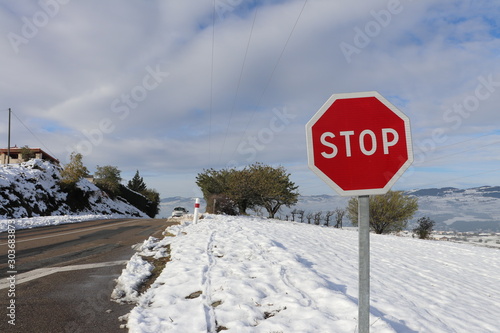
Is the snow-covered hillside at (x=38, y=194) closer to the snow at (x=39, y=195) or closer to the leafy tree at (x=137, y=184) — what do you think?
the snow at (x=39, y=195)

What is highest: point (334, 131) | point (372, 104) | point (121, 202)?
point (372, 104)

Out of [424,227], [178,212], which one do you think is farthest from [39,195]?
[424,227]

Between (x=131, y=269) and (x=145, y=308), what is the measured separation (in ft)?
6.44

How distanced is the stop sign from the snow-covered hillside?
88.0 ft

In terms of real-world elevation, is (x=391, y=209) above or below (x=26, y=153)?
below

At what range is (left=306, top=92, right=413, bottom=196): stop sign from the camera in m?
1.92

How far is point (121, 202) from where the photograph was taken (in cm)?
4650

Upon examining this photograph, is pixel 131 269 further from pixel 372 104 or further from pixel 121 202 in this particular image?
pixel 121 202

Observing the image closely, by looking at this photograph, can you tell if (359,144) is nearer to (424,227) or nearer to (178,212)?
(178,212)

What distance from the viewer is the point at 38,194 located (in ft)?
92.0

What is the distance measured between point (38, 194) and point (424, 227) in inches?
1735

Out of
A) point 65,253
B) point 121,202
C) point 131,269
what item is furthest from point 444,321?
point 121,202

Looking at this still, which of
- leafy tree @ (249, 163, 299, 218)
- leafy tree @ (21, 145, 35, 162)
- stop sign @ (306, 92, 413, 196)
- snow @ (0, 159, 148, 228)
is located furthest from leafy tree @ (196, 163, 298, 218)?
leafy tree @ (21, 145, 35, 162)

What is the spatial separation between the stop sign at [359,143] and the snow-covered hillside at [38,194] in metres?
26.8
